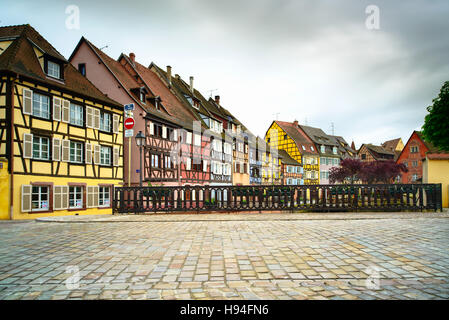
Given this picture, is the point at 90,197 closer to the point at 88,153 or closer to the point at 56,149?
the point at 88,153

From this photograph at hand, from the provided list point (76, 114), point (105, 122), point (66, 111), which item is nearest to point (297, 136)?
point (105, 122)

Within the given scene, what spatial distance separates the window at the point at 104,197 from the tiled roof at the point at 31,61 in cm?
616

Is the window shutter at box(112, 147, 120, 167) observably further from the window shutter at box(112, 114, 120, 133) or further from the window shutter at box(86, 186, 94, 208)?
the window shutter at box(86, 186, 94, 208)

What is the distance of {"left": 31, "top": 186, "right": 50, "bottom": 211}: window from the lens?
635 inches

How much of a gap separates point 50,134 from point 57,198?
A: 366cm

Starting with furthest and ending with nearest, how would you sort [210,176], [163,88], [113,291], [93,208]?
[210,176], [163,88], [93,208], [113,291]

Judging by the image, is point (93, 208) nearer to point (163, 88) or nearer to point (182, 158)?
point (182, 158)

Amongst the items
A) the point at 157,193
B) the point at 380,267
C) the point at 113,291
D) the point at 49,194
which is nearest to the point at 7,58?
the point at 49,194

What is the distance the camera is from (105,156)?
2175 cm

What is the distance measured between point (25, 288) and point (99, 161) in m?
18.7

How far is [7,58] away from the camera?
1606 centimetres

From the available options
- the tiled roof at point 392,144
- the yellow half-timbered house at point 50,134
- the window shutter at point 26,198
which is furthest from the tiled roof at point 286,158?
the window shutter at point 26,198

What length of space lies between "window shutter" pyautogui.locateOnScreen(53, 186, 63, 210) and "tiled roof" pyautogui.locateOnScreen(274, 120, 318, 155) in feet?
150

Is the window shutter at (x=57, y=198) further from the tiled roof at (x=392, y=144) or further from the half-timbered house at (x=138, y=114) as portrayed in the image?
the tiled roof at (x=392, y=144)
